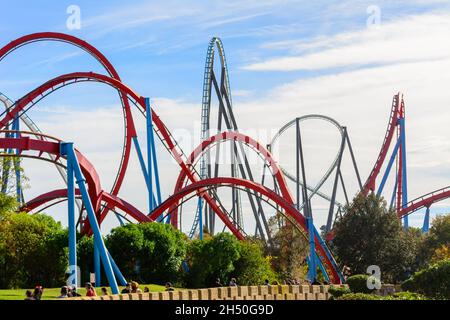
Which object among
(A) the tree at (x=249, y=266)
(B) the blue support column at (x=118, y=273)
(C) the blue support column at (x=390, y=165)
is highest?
(C) the blue support column at (x=390, y=165)

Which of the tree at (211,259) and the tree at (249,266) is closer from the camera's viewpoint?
the tree at (211,259)

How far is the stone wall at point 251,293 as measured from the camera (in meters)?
18.6

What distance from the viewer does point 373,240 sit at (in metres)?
40.1

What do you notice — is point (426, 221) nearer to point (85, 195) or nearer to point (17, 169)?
point (17, 169)

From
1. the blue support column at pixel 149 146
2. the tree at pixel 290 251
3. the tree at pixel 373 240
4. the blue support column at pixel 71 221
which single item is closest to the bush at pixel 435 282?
the blue support column at pixel 71 221

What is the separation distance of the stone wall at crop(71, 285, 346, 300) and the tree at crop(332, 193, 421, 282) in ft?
48.0

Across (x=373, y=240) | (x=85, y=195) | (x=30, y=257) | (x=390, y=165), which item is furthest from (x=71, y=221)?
(x=390, y=165)

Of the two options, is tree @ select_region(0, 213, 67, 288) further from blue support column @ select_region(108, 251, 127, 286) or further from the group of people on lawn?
the group of people on lawn

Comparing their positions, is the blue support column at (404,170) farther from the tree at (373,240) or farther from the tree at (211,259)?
the tree at (211,259)

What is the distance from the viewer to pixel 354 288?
85.1 ft

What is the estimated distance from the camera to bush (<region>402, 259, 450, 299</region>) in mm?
25469

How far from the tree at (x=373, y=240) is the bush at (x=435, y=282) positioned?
13.5 metres
